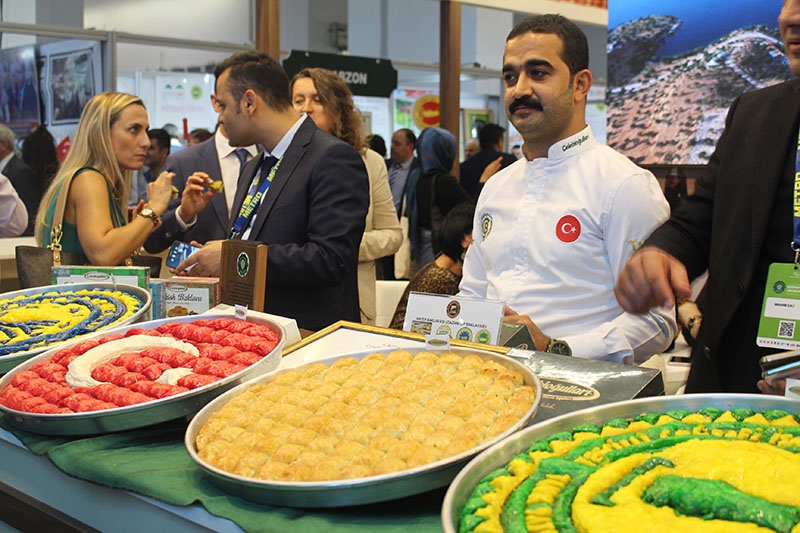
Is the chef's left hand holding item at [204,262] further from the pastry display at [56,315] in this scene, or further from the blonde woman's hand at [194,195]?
the blonde woman's hand at [194,195]

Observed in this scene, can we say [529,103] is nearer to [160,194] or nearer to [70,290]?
[70,290]

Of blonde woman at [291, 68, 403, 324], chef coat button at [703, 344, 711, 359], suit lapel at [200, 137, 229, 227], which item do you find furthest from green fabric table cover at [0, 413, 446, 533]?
blonde woman at [291, 68, 403, 324]

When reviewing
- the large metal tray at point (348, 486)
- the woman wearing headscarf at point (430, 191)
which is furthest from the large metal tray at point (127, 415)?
the woman wearing headscarf at point (430, 191)

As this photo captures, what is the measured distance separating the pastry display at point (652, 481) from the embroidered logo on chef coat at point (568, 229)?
106 cm

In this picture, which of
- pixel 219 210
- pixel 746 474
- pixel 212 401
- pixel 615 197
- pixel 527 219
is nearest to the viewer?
pixel 746 474

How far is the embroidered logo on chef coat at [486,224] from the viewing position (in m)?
2.38

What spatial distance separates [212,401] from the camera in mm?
1332

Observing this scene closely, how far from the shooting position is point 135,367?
152 cm

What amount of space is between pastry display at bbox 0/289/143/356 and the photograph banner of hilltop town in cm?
265

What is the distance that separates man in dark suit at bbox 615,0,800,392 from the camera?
171 cm

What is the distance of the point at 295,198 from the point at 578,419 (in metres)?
1.64

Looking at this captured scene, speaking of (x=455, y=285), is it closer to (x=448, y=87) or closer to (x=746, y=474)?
(x=746, y=474)

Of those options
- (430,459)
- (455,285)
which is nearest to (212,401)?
(430,459)

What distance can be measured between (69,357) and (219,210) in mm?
2023
